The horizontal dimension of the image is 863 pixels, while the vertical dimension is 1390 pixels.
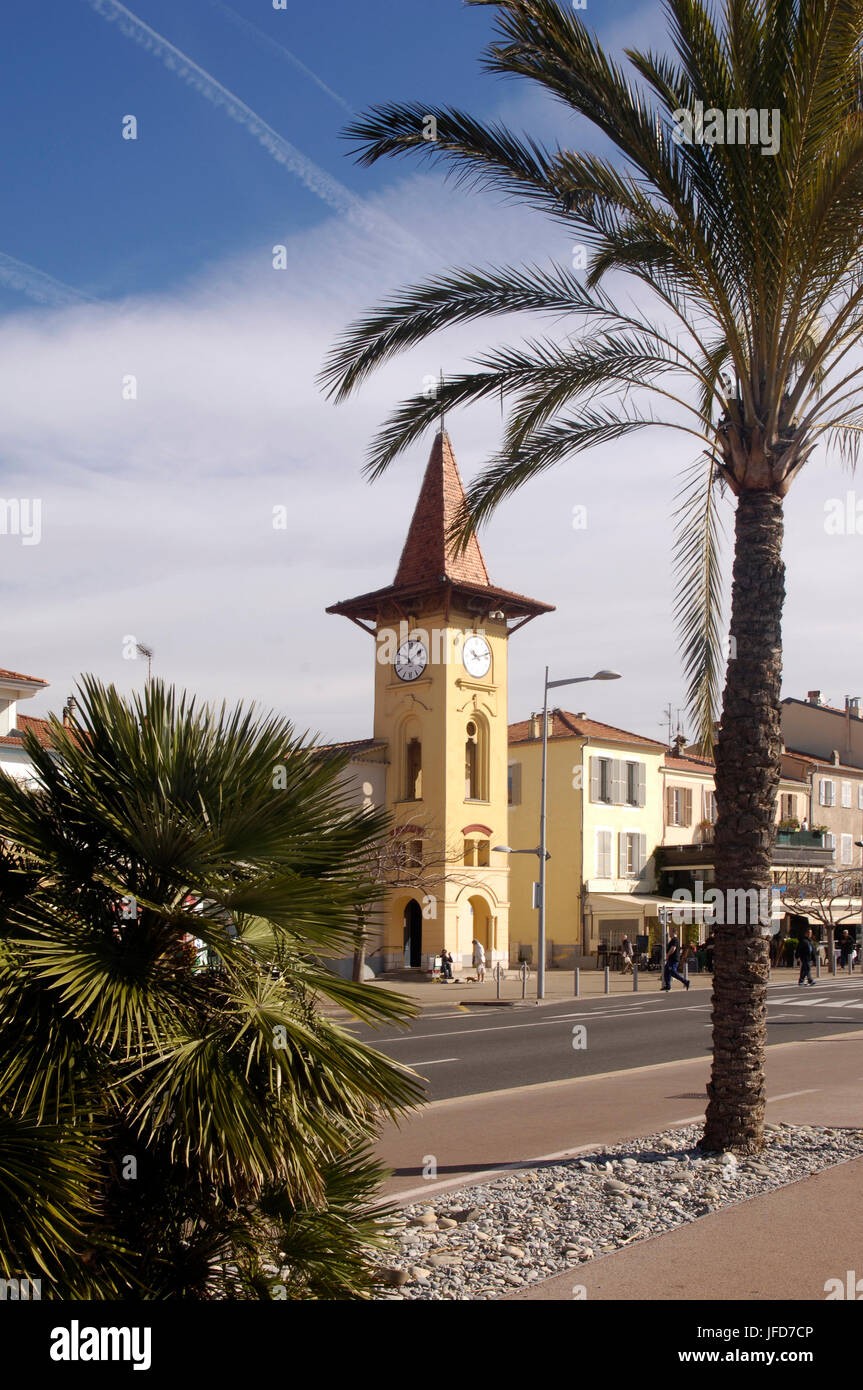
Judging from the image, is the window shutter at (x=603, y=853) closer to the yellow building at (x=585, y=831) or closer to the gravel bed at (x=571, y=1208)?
the yellow building at (x=585, y=831)

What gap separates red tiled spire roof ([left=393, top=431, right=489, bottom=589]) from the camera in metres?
44.2

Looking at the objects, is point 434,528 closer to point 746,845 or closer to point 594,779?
point 594,779

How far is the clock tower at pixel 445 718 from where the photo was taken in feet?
136

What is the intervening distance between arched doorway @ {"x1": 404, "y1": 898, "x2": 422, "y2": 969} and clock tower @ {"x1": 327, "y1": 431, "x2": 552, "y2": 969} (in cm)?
3

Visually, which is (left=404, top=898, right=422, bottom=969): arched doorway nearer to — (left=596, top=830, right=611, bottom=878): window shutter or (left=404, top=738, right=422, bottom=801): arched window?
(left=404, top=738, right=422, bottom=801): arched window

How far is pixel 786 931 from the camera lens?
5788cm

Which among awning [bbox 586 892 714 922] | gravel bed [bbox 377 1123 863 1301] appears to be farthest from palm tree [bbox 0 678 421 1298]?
awning [bbox 586 892 714 922]

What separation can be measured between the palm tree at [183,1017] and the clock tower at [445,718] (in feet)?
117

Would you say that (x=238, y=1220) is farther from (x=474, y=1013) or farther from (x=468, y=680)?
(x=468, y=680)

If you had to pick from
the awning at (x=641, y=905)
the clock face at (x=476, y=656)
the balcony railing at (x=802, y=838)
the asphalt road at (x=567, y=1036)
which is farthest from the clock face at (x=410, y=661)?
the balcony railing at (x=802, y=838)

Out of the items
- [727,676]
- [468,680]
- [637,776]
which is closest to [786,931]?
[637,776]

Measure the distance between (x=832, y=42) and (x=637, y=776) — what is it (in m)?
45.6

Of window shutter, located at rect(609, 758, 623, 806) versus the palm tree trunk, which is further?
window shutter, located at rect(609, 758, 623, 806)

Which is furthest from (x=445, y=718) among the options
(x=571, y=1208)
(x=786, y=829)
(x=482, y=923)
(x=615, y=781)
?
(x=571, y=1208)
